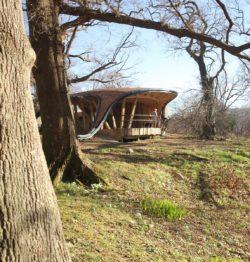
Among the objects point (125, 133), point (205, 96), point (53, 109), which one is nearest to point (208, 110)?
point (205, 96)

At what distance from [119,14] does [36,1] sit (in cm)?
238

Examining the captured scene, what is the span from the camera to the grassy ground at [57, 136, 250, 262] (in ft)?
22.0

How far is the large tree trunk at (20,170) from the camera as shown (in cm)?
403

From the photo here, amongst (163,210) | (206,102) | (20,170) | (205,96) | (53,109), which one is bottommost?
(163,210)

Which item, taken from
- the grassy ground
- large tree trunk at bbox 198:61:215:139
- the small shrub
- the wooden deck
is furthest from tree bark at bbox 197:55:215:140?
the small shrub

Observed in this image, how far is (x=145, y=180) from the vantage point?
436 inches

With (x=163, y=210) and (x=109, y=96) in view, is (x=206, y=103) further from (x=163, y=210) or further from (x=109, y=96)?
(x=163, y=210)

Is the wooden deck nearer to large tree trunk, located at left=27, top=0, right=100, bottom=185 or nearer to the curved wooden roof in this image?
Answer: the curved wooden roof

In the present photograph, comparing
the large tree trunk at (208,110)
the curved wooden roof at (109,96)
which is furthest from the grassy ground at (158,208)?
the large tree trunk at (208,110)

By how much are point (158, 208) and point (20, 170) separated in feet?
16.6

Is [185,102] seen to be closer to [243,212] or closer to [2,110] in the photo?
[243,212]

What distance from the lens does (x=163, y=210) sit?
28.9 ft

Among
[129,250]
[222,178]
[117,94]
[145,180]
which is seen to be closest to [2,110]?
[129,250]

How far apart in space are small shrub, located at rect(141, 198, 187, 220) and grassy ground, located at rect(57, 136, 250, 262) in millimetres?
21
